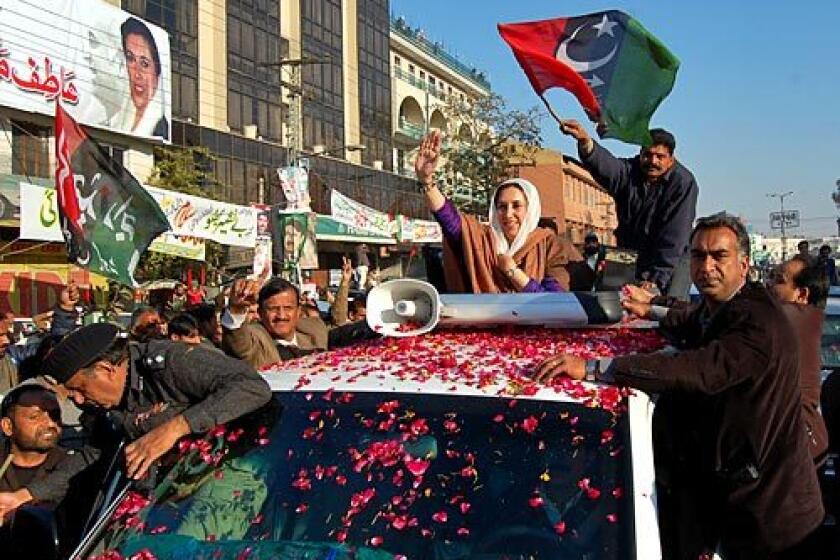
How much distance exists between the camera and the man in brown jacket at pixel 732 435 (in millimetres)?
2611

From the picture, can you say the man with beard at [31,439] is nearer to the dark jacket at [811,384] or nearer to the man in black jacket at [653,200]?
the dark jacket at [811,384]

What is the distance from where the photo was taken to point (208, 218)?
15.2 m

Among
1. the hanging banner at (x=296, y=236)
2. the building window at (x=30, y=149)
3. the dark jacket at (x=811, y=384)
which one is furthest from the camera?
the building window at (x=30, y=149)

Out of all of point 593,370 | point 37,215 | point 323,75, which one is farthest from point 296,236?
point 323,75

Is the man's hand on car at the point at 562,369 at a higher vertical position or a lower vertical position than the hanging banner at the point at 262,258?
lower

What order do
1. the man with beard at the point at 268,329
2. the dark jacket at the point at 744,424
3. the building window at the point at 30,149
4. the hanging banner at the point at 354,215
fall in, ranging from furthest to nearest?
the building window at the point at 30,149 → the hanging banner at the point at 354,215 → the man with beard at the point at 268,329 → the dark jacket at the point at 744,424

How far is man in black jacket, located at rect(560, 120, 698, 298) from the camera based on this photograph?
4.79m

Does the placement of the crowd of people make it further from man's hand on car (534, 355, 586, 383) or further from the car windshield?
the car windshield

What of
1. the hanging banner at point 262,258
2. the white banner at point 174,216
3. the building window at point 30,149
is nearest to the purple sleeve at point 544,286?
the hanging banner at point 262,258

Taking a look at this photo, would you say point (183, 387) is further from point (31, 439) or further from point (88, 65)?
point (88, 65)

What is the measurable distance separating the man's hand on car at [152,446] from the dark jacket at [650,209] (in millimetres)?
2851

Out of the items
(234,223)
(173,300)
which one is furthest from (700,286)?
(173,300)

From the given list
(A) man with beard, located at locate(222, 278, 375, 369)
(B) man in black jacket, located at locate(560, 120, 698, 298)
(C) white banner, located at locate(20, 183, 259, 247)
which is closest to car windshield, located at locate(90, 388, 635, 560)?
(A) man with beard, located at locate(222, 278, 375, 369)

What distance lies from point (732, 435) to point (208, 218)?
13.4 meters
